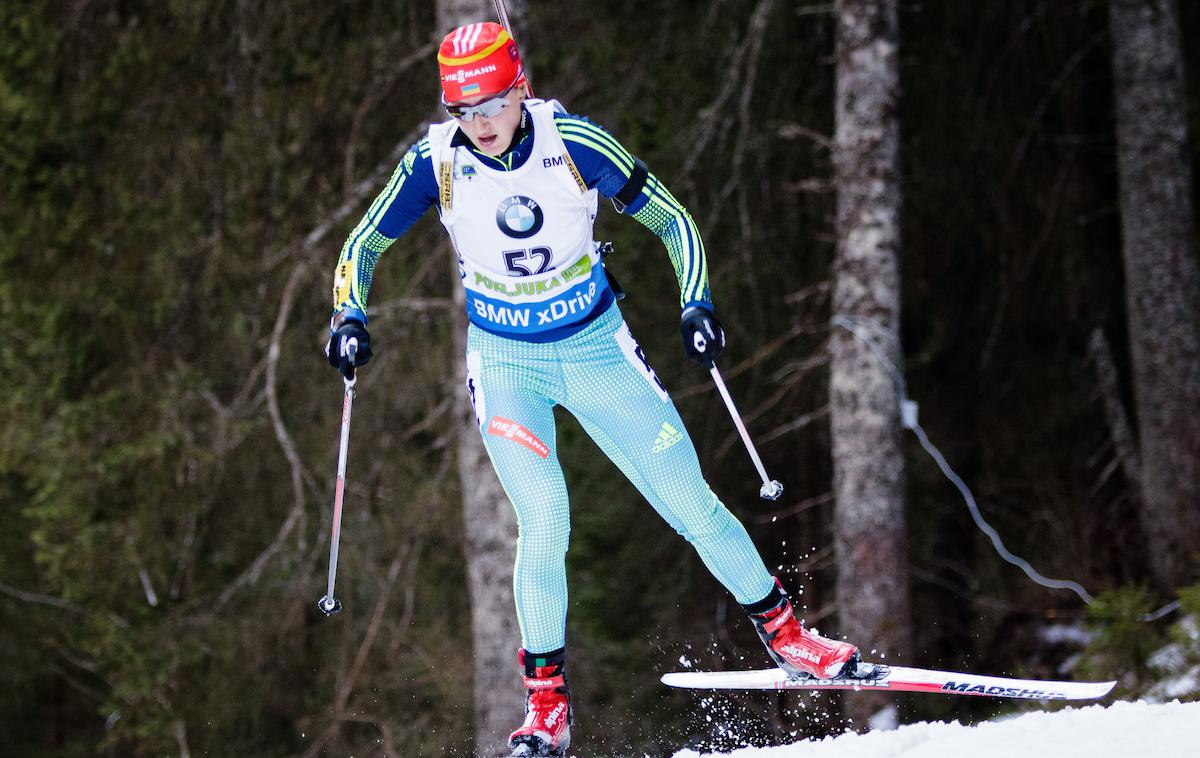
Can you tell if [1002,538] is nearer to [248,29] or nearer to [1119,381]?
[1119,381]

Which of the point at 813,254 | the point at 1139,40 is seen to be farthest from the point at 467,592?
the point at 1139,40

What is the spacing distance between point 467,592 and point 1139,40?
6.81 meters

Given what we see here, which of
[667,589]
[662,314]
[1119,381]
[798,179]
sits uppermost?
[798,179]

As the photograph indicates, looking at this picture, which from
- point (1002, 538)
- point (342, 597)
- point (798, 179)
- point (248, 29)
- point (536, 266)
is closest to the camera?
point (536, 266)

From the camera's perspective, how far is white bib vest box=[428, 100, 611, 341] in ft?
13.7

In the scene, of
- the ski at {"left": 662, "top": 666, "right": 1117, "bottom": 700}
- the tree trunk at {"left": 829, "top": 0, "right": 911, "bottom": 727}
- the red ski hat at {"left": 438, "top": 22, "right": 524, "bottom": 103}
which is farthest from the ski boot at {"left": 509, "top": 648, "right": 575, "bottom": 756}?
the tree trunk at {"left": 829, "top": 0, "right": 911, "bottom": 727}

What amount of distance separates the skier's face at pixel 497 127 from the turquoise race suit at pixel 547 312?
43 mm

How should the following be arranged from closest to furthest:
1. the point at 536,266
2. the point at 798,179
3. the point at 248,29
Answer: the point at 536,266, the point at 248,29, the point at 798,179

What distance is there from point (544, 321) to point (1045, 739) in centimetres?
204

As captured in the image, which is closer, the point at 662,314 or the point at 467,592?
the point at 662,314

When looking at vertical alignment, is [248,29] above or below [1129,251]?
above

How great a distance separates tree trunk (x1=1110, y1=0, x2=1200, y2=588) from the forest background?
1.38 ft

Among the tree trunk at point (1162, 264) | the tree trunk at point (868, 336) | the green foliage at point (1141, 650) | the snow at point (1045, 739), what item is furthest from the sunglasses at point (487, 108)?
the tree trunk at point (1162, 264)

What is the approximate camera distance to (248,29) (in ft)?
27.0
